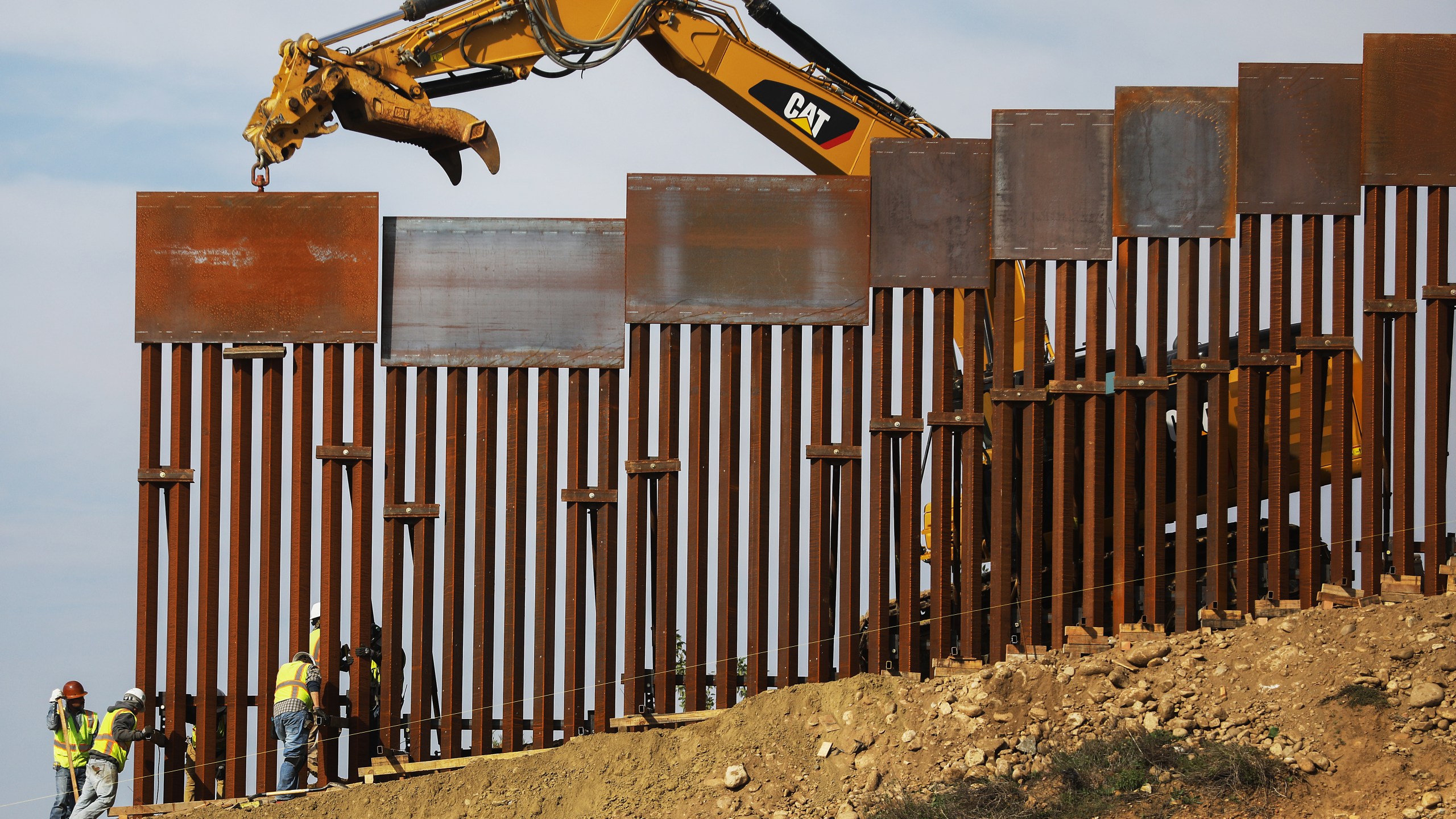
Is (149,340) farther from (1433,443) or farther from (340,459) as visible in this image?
(1433,443)

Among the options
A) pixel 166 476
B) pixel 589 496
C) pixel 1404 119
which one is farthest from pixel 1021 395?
pixel 166 476

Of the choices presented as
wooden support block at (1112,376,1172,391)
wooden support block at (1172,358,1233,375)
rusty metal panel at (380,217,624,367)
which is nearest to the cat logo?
rusty metal panel at (380,217,624,367)

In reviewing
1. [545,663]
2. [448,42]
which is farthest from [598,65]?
[545,663]

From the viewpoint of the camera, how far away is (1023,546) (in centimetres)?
1371

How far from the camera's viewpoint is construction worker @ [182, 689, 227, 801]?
13617mm

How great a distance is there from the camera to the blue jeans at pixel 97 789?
43.7 ft

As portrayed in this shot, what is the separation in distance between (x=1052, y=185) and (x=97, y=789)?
33.2ft

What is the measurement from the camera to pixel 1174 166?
13.8 m

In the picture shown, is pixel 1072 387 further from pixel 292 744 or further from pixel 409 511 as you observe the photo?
pixel 292 744

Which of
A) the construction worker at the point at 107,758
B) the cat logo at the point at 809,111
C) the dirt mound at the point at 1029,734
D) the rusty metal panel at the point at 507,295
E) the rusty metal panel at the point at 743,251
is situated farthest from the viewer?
the cat logo at the point at 809,111

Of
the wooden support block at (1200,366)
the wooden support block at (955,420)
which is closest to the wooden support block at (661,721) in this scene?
the wooden support block at (955,420)

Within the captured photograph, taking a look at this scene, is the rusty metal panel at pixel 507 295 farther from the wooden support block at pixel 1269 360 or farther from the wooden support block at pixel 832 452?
the wooden support block at pixel 1269 360

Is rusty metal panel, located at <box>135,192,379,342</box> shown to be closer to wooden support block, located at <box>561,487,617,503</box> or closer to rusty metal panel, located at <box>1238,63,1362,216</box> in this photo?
wooden support block, located at <box>561,487,617,503</box>

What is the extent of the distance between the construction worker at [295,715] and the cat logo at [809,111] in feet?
22.5
